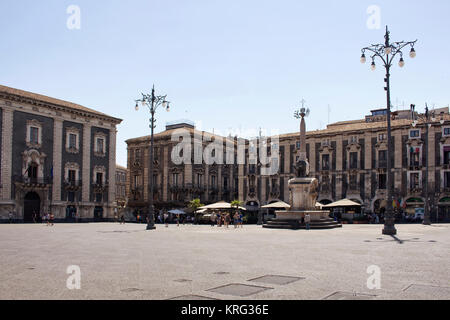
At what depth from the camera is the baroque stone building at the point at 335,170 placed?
51406mm

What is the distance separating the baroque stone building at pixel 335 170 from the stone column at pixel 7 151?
21.1 meters

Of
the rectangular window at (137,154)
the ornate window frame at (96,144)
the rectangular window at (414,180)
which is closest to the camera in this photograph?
the ornate window frame at (96,144)

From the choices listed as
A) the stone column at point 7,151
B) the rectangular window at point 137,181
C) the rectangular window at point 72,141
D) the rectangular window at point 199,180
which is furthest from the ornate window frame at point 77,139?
the rectangular window at point 199,180

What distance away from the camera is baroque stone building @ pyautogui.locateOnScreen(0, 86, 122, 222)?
43.3m

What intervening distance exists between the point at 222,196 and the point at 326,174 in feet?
54.5

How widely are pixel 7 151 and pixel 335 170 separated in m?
37.2

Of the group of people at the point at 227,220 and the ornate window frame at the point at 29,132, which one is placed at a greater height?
the ornate window frame at the point at 29,132

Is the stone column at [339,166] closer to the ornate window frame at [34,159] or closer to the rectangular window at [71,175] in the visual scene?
the rectangular window at [71,175]

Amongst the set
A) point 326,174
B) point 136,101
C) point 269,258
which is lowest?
point 269,258

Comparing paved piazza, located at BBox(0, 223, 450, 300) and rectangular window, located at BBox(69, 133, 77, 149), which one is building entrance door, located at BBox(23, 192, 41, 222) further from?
paved piazza, located at BBox(0, 223, 450, 300)

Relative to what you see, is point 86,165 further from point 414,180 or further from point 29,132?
point 414,180
